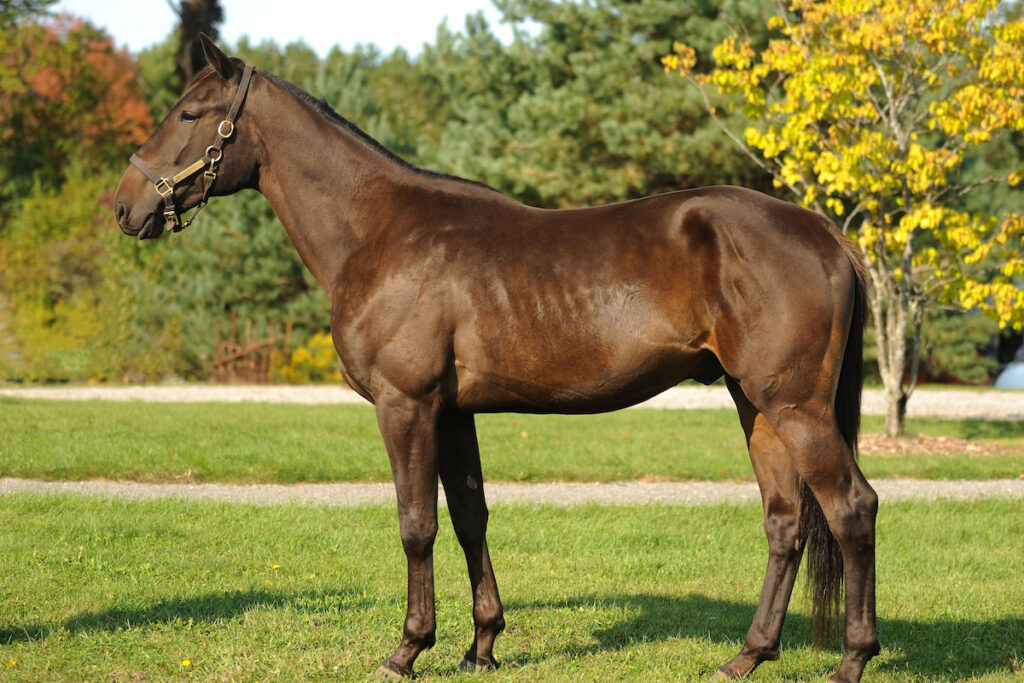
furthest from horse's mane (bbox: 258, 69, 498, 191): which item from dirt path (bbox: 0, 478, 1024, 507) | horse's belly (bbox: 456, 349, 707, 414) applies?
dirt path (bbox: 0, 478, 1024, 507)

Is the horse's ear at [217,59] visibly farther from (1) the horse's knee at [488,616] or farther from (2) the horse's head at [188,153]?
(1) the horse's knee at [488,616]

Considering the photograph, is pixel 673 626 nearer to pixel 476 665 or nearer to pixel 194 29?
pixel 476 665

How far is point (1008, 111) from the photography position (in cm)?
1113

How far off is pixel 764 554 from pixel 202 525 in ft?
13.1

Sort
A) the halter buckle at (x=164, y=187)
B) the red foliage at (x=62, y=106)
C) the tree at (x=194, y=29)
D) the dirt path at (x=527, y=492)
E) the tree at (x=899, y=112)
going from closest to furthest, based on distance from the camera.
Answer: the halter buckle at (x=164, y=187)
the dirt path at (x=527, y=492)
the tree at (x=899, y=112)
the red foliage at (x=62, y=106)
the tree at (x=194, y=29)

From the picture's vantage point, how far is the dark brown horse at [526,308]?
406cm

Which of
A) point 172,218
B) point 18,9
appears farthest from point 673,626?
point 18,9

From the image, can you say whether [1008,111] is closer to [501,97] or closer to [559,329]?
[559,329]

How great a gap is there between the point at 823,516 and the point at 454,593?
234 centimetres

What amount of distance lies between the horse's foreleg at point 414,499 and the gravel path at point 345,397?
39.9 ft

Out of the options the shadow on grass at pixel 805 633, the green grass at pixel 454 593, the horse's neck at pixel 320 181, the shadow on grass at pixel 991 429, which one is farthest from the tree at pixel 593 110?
the horse's neck at pixel 320 181

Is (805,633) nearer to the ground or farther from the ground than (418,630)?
nearer to the ground

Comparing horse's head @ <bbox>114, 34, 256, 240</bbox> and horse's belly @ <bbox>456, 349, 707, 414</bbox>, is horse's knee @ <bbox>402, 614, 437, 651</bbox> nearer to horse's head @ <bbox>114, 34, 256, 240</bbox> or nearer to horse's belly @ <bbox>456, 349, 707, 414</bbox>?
horse's belly @ <bbox>456, 349, 707, 414</bbox>

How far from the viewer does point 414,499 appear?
169 inches
